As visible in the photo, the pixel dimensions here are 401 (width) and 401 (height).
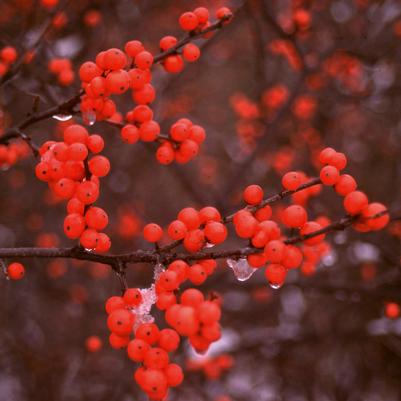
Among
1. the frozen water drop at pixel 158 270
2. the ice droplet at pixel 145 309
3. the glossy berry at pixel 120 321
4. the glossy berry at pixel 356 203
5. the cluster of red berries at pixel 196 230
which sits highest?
the glossy berry at pixel 356 203

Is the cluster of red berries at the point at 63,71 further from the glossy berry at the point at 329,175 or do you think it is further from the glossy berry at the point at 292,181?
the glossy berry at the point at 329,175

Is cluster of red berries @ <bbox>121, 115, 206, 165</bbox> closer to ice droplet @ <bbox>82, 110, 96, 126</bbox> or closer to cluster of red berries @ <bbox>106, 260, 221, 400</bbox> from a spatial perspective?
ice droplet @ <bbox>82, 110, 96, 126</bbox>

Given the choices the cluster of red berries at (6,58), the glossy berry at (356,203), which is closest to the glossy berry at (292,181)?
the glossy berry at (356,203)

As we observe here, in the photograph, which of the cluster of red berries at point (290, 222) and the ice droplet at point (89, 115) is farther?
the ice droplet at point (89, 115)

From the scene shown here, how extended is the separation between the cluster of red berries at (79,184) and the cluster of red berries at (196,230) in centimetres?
23

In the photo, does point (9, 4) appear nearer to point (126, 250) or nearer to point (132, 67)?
point (126, 250)

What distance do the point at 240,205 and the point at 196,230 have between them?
2.91m

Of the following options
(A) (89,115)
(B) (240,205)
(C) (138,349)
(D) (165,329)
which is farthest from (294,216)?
(B) (240,205)

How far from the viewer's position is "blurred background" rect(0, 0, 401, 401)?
404 centimetres

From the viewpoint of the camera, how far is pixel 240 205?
4.62 metres

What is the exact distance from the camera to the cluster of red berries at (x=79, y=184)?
171 cm

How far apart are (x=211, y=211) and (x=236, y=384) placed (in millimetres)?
3738

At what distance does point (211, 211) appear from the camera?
181 cm

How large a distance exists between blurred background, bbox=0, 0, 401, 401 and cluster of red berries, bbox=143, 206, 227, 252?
1.62 m
